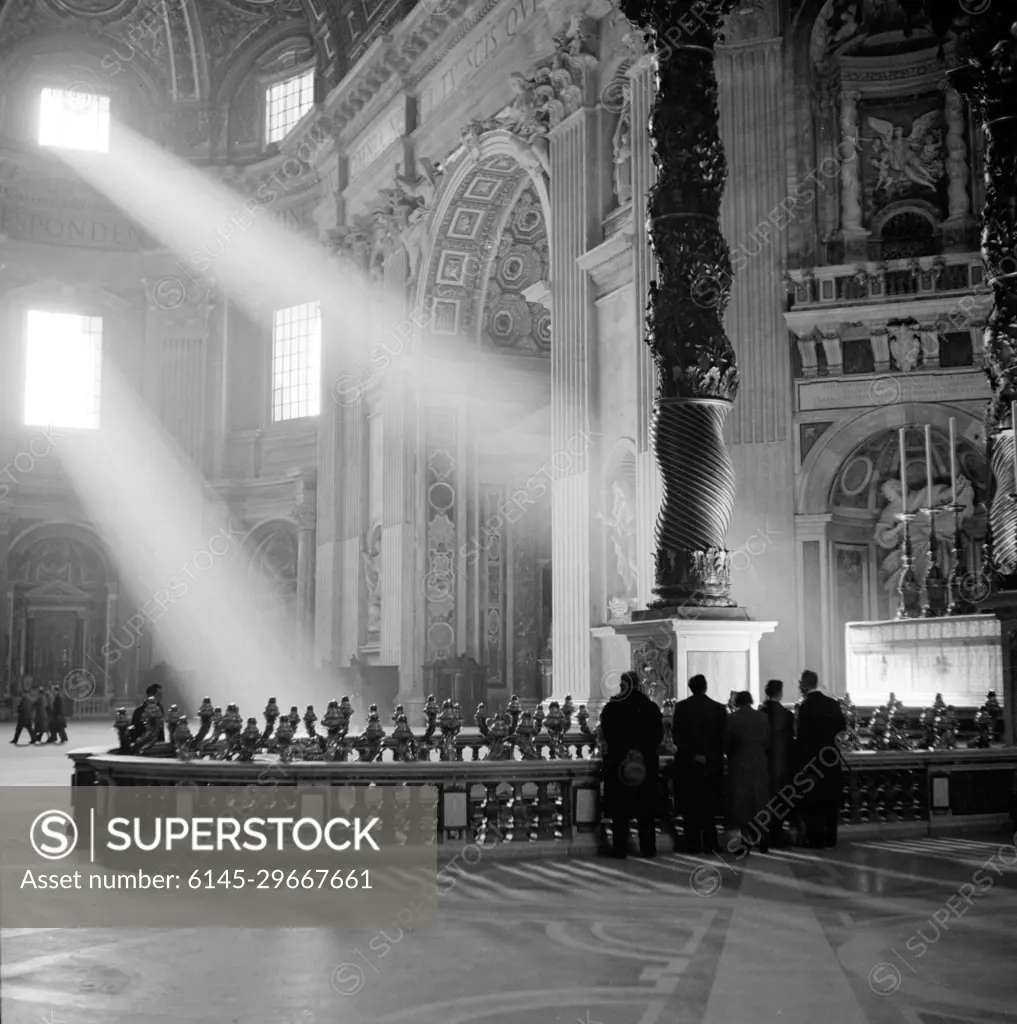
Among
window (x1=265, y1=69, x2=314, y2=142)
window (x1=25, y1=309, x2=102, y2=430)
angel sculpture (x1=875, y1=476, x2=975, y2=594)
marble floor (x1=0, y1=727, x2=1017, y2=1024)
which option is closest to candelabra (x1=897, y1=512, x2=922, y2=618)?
angel sculpture (x1=875, y1=476, x2=975, y2=594)

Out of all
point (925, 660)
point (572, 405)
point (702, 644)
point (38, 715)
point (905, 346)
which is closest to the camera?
point (702, 644)

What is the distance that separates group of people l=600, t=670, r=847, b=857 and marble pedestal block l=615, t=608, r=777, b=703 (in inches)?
34.6

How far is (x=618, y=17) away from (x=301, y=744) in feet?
43.8

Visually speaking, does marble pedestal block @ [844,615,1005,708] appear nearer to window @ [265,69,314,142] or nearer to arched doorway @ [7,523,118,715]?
arched doorway @ [7,523,118,715]

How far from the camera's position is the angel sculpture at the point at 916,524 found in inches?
656

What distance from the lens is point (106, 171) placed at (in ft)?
113

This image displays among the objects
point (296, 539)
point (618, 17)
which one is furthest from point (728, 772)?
point (296, 539)

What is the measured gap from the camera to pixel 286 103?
113ft

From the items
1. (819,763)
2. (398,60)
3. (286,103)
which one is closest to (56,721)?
(398,60)

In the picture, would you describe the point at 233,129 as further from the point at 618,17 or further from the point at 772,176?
the point at 772,176

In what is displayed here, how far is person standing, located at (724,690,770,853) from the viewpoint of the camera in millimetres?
8742

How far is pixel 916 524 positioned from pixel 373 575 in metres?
13.4

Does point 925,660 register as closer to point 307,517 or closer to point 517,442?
point 517,442

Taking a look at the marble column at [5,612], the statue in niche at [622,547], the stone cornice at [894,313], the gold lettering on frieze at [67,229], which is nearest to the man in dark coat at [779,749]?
the stone cornice at [894,313]
